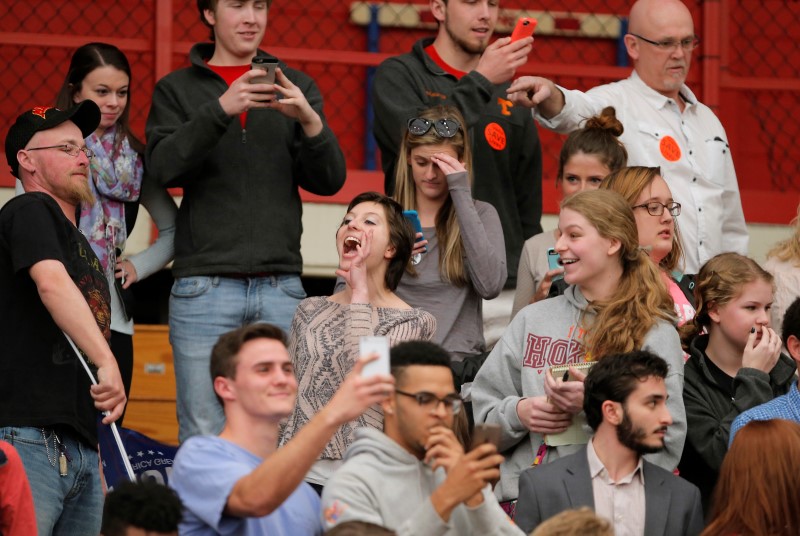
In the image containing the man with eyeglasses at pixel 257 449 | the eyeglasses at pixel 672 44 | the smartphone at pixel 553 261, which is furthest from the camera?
the eyeglasses at pixel 672 44

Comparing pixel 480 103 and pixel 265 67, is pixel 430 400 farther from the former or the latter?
pixel 480 103

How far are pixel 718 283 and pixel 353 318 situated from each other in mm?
1462

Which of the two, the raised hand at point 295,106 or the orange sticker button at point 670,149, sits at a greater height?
the raised hand at point 295,106

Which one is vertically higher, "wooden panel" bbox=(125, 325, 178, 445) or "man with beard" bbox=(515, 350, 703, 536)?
"man with beard" bbox=(515, 350, 703, 536)

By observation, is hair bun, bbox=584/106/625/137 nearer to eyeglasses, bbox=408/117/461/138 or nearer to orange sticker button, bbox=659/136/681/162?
orange sticker button, bbox=659/136/681/162

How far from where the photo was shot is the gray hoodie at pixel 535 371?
512 cm

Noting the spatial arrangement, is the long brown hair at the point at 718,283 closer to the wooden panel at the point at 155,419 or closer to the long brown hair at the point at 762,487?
the long brown hair at the point at 762,487

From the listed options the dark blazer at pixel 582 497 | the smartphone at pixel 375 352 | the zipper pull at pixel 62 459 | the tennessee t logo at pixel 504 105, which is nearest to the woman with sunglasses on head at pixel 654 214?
the tennessee t logo at pixel 504 105

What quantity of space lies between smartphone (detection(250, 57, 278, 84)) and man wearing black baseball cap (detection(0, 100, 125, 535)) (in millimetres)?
939

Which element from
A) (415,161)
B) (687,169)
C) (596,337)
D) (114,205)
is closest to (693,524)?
(596,337)

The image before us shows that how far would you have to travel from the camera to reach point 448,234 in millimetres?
6008

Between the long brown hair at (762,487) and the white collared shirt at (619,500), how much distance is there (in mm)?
236

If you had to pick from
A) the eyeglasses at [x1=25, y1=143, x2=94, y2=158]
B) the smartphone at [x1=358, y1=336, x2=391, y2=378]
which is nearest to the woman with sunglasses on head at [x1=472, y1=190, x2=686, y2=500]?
the smartphone at [x1=358, y1=336, x2=391, y2=378]

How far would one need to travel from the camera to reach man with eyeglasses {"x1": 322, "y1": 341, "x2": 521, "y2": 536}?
4125 millimetres
